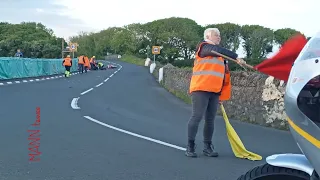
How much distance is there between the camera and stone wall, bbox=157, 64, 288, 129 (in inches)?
392

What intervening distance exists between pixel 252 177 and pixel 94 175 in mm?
2915

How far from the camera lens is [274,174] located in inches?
114

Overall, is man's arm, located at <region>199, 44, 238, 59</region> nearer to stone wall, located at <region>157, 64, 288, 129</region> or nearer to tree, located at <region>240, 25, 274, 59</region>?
stone wall, located at <region>157, 64, 288, 129</region>

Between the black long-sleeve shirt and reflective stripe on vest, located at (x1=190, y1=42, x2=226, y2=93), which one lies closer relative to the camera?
the black long-sleeve shirt

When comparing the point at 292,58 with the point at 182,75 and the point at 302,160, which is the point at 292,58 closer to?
the point at 302,160

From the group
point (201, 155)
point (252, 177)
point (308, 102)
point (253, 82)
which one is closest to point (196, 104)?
point (201, 155)

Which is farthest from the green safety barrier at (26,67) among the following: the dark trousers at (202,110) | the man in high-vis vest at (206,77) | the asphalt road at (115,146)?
the man in high-vis vest at (206,77)

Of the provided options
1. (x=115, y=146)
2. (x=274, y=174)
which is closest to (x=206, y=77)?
(x=115, y=146)

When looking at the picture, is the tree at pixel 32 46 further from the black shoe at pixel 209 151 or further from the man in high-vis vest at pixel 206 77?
the man in high-vis vest at pixel 206 77

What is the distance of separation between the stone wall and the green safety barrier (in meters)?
18.1

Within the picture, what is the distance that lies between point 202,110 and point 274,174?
140 inches

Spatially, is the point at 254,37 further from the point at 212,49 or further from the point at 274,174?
the point at 274,174

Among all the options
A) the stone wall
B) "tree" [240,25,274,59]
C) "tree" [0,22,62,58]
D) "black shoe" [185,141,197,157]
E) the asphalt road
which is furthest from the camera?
"tree" [240,25,274,59]

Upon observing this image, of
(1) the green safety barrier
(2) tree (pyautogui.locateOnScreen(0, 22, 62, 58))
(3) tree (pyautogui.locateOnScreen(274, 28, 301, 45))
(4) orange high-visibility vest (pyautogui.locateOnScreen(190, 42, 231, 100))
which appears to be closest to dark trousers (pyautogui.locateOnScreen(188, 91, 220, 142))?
(4) orange high-visibility vest (pyautogui.locateOnScreen(190, 42, 231, 100))
